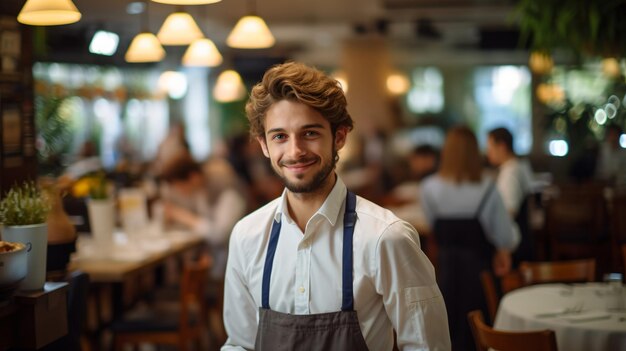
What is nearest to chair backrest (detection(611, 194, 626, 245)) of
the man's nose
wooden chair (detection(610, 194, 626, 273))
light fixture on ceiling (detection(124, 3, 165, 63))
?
wooden chair (detection(610, 194, 626, 273))

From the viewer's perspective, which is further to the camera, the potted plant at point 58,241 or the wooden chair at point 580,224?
the wooden chair at point 580,224

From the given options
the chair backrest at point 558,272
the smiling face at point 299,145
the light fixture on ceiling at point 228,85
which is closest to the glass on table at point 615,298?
the chair backrest at point 558,272

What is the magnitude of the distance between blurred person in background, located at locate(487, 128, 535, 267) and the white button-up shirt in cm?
405

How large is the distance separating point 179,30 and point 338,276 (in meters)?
3.24

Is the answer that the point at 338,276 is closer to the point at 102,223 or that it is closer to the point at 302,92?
the point at 302,92

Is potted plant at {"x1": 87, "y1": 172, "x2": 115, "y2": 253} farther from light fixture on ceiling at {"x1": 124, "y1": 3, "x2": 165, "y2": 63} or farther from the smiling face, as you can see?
the smiling face

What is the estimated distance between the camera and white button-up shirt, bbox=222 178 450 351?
2.29 meters

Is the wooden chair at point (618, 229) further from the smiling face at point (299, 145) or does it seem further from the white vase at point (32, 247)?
the white vase at point (32, 247)

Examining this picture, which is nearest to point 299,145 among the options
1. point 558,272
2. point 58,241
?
point 58,241

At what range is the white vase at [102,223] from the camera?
585 centimetres

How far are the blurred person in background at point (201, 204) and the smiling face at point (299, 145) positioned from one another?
406 centimetres

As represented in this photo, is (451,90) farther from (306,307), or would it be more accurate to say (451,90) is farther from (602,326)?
(306,307)

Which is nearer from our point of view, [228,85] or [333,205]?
[333,205]

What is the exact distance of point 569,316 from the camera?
3.68m
